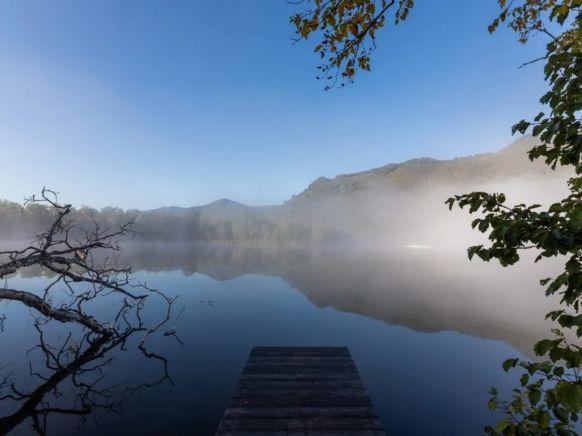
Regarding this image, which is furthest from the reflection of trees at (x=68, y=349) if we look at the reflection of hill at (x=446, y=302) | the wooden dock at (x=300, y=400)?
the reflection of hill at (x=446, y=302)

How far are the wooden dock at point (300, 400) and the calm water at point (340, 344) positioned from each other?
2483 mm

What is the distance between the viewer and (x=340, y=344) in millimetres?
17547

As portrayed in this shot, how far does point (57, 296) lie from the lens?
28.7 m

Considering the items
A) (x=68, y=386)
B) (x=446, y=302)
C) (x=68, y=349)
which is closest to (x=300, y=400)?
(x=68, y=386)

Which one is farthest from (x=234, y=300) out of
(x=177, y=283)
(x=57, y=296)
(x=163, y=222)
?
(x=163, y=222)

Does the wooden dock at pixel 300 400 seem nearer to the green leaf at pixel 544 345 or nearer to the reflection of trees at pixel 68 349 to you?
the green leaf at pixel 544 345

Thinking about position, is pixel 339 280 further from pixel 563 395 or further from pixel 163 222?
pixel 163 222

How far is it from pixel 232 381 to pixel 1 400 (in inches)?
316

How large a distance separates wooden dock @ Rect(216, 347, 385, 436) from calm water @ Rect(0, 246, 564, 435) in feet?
8.15

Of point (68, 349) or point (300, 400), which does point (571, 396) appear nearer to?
point (300, 400)

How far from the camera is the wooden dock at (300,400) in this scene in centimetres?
649

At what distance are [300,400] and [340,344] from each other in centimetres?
1070

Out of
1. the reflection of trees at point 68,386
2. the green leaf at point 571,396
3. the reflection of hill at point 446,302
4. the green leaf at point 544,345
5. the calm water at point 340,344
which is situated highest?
the green leaf at point 544,345

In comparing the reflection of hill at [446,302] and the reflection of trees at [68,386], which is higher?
the reflection of trees at [68,386]
